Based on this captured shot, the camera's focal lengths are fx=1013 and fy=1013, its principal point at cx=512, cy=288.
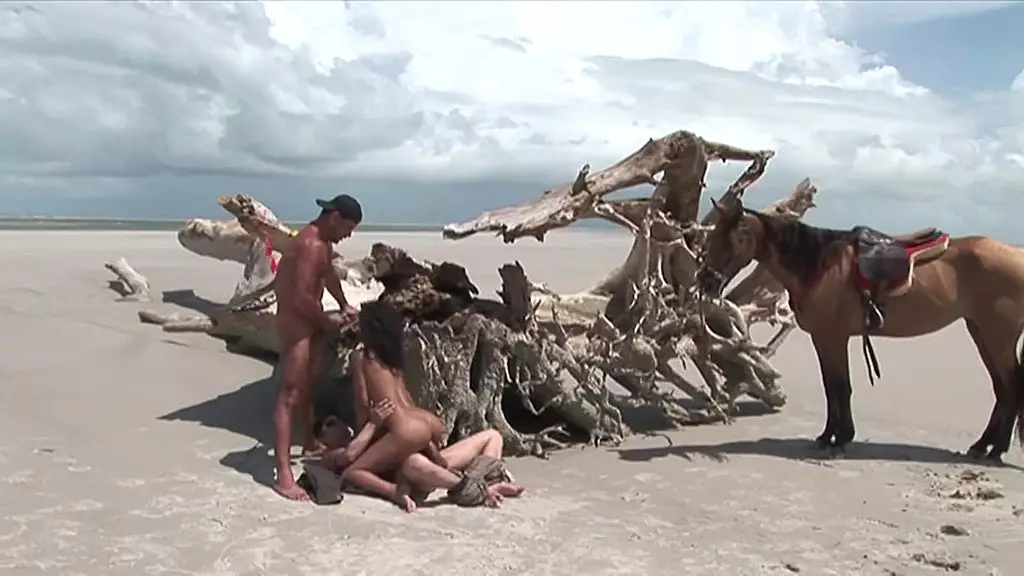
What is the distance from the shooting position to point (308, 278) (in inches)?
245

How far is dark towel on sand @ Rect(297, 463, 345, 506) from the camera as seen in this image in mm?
5719

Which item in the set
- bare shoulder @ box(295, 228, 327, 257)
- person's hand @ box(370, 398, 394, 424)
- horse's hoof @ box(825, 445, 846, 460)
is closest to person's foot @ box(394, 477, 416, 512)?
person's hand @ box(370, 398, 394, 424)

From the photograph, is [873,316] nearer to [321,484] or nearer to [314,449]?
[314,449]

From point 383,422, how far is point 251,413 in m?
2.44

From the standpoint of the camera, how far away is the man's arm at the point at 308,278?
620 centimetres

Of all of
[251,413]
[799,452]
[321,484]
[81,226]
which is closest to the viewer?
[321,484]

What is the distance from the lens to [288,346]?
20.7 feet

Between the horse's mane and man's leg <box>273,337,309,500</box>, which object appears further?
the horse's mane

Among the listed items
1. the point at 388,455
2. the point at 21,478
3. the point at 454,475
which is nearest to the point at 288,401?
the point at 388,455

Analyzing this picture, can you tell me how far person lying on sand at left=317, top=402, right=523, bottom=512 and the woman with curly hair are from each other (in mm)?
19

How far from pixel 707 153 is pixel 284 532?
514 cm

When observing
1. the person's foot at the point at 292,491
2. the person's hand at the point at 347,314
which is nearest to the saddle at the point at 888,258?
the person's hand at the point at 347,314

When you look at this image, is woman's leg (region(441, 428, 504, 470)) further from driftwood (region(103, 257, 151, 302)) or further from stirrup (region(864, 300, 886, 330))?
driftwood (region(103, 257, 151, 302))

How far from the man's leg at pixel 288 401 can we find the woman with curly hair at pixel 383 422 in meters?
0.32
